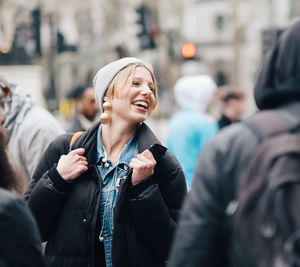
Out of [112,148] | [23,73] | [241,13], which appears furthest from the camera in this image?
[241,13]

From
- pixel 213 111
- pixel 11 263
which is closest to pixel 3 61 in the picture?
pixel 11 263

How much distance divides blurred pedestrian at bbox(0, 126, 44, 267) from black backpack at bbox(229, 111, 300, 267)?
2.57 ft

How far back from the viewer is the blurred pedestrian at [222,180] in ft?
7.68

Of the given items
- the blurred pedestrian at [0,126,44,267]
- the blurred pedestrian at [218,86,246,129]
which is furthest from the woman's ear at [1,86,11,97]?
the blurred pedestrian at [218,86,246,129]

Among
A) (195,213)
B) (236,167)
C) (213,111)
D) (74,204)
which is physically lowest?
(213,111)

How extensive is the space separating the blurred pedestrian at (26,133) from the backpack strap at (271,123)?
8.93ft

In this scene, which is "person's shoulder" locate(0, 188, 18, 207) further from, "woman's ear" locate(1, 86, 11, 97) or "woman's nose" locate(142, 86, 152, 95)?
"woman's ear" locate(1, 86, 11, 97)

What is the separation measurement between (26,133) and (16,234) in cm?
244

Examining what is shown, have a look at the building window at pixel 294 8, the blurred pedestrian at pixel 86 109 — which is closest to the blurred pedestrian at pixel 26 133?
the blurred pedestrian at pixel 86 109

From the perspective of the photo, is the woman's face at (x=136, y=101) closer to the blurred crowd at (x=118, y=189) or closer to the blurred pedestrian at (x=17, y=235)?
the blurred crowd at (x=118, y=189)

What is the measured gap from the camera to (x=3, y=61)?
21609 millimetres

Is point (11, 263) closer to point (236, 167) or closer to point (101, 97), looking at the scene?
point (236, 167)

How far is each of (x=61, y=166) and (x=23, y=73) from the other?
1812 centimetres

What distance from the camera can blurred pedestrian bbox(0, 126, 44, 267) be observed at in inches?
96.6
